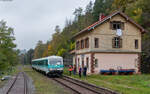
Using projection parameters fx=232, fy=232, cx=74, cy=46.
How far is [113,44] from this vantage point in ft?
101

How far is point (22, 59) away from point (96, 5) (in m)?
124

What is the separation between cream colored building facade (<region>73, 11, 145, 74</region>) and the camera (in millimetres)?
29984

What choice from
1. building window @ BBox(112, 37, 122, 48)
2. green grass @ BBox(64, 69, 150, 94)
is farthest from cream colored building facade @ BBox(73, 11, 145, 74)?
green grass @ BBox(64, 69, 150, 94)

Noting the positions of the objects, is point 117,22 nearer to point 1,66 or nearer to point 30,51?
point 1,66

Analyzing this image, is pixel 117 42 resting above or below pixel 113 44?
above

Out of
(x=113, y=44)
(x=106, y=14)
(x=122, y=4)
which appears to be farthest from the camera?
(x=106, y=14)

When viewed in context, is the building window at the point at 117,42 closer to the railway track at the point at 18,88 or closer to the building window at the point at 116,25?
the building window at the point at 116,25

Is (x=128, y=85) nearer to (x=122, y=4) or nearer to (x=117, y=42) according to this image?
(x=117, y=42)

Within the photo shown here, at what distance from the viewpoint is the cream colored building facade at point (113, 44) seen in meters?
Answer: 30.0

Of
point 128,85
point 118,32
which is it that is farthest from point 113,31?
point 128,85

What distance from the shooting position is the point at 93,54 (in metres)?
29.8

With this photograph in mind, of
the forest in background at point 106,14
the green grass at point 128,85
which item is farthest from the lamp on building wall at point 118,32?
the green grass at point 128,85

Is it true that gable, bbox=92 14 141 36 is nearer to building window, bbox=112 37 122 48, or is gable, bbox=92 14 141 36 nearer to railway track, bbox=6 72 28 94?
building window, bbox=112 37 122 48

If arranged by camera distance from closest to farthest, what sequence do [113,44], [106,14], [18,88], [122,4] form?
[18,88], [113,44], [122,4], [106,14]
